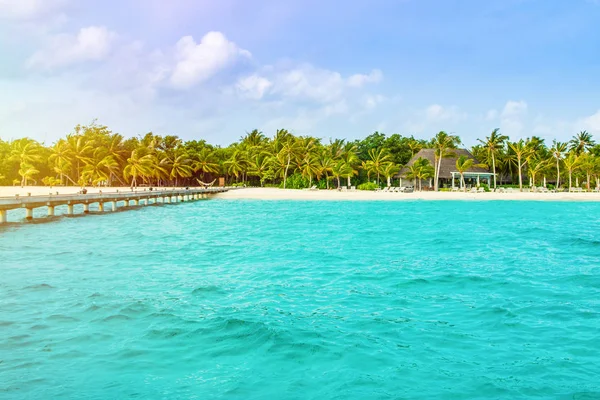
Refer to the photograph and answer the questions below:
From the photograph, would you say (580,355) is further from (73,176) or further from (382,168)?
(73,176)

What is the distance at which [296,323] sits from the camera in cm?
830

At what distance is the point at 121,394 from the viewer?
5.59 meters

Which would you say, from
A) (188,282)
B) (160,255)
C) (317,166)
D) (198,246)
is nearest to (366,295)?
(188,282)

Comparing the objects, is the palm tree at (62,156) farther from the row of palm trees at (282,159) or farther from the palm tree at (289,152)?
the palm tree at (289,152)

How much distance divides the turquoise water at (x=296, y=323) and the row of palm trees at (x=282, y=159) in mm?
46823

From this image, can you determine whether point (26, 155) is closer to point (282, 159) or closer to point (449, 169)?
point (282, 159)

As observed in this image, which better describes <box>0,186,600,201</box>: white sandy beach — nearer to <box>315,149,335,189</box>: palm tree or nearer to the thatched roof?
<box>315,149,335,189</box>: palm tree

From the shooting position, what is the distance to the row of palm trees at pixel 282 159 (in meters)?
62.7

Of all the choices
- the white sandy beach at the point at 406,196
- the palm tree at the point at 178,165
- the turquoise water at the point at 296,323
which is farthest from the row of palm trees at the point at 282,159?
the turquoise water at the point at 296,323

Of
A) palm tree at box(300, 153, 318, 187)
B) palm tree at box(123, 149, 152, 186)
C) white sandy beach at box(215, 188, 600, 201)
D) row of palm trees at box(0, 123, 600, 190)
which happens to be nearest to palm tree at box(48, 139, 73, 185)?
row of palm trees at box(0, 123, 600, 190)

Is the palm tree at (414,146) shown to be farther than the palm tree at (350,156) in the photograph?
Yes

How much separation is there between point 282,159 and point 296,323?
55.8 metres

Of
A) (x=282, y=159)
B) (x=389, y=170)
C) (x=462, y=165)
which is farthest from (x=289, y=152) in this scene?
(x=462, y=165)

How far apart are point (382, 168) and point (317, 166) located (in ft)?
26.3
